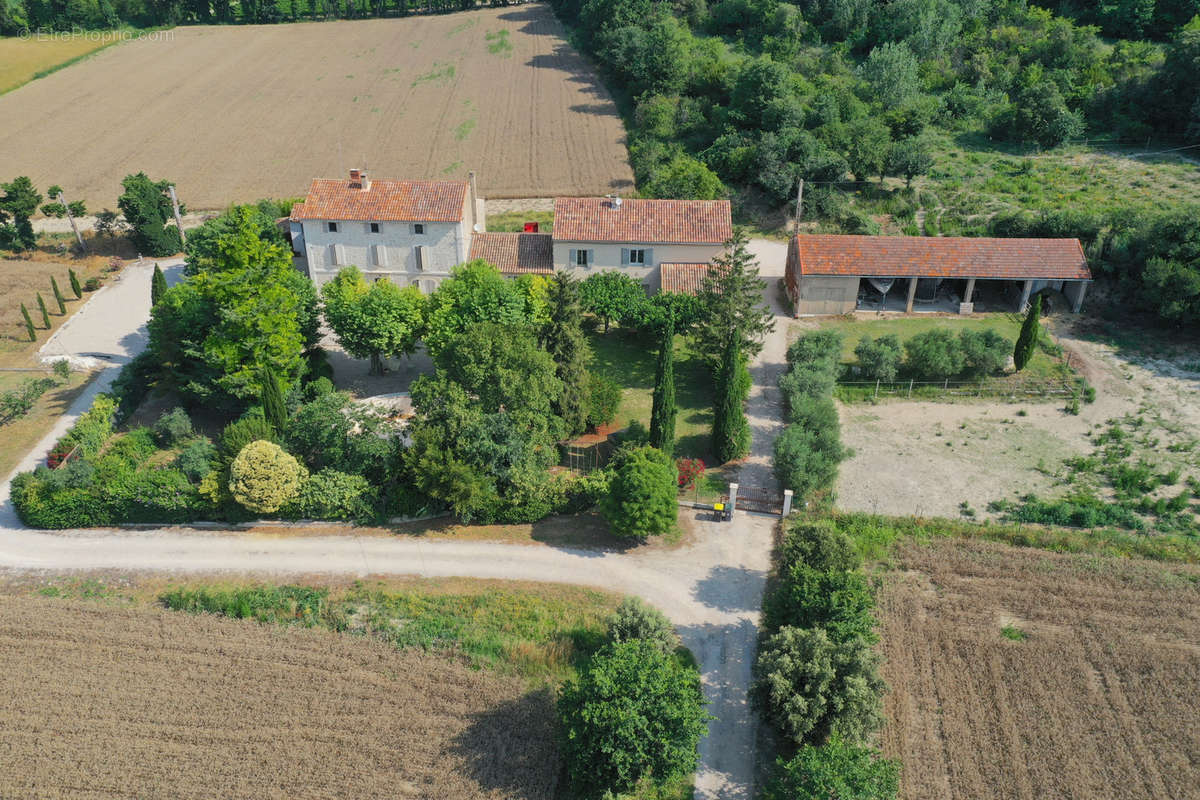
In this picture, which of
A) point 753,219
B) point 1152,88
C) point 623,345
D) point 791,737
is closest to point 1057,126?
point 1152,88

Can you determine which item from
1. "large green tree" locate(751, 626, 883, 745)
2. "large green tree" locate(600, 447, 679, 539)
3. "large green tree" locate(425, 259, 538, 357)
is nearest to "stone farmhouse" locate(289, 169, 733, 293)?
"large green tree" locate(425, 259, 538, 357)

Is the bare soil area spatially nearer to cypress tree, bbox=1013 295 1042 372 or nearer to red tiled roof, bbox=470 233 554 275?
cypress tree, bbox=1013 295 1042 372

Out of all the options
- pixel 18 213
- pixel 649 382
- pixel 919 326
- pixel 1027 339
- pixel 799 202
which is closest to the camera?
pixel 1027 339

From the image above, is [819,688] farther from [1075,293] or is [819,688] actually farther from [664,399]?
[1075,293]

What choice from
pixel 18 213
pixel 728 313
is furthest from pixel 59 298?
pixel 728 313

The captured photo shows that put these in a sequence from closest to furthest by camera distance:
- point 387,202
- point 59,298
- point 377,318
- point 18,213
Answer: point 377,318
point 387,202
point 59,298
point 18,213

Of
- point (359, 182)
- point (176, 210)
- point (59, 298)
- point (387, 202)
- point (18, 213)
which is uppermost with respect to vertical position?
point (359, 182)
